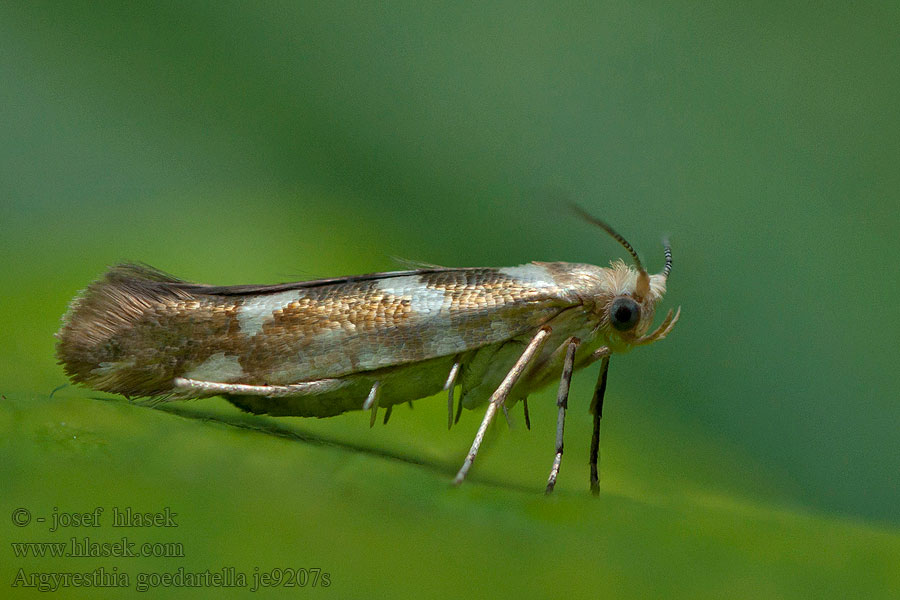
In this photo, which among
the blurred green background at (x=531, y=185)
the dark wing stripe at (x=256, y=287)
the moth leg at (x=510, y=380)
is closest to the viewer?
the moth leg at (x=510, y=380)

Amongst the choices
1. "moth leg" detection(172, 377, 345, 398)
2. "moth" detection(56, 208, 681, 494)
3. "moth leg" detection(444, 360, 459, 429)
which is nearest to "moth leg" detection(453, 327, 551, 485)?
"moth" detection(56, 208, 681, 494)

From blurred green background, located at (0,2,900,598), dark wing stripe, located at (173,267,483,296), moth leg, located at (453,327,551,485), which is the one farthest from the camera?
blurred green background, located at (0,2,900,598)

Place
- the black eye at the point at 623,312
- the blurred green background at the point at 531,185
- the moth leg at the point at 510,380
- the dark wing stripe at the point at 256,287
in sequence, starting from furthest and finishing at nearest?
the blurred green background at the point at 531,185
the black eye at the point at 623,312
the dark wing stripe at the point at 256,287
the moth leg at the point at 510,380

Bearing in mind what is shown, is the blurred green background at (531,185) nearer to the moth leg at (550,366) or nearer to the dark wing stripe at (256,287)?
the dark wing stripe at (256,287)

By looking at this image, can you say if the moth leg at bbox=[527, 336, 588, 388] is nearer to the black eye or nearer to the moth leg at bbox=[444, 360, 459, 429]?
the black eye

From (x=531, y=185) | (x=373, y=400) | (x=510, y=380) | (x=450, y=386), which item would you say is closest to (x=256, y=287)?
(x=373, y=400)

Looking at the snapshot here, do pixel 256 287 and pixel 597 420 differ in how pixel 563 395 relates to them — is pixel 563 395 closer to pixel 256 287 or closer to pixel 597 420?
pixel 597 420

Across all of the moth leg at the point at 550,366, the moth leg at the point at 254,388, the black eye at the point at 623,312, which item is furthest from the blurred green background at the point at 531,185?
the black eye at the point at 623,312
